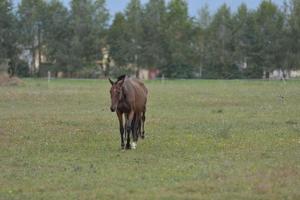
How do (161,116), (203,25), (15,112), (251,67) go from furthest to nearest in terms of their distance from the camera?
(203,25) → (251,67) → (15,112) → (161,116)

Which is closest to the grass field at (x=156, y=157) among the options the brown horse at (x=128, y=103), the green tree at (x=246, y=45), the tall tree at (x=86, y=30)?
the brown horse at (x=128, y=103)

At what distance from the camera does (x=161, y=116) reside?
87.9 feet

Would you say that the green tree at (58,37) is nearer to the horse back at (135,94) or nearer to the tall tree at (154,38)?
the tall tree at (154,38)

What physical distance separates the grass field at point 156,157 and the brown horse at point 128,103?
465 millimetres

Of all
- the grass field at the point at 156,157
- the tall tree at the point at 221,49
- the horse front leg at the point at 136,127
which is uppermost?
the tall tree at the point at 221,49

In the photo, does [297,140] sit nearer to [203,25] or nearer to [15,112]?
[15,112]

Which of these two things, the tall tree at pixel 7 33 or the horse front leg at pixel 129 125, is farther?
the tall tree at pixel 7 33

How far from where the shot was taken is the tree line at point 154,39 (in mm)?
84750

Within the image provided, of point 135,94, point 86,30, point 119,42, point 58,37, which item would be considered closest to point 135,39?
point 119,42

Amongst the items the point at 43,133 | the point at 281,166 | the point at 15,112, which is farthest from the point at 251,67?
the point at 281,166

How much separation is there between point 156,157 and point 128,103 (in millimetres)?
2127

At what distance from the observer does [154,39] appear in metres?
86.6

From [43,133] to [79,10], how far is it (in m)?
67.8

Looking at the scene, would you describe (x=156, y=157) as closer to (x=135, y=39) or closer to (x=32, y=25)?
(x=135, y=39)
